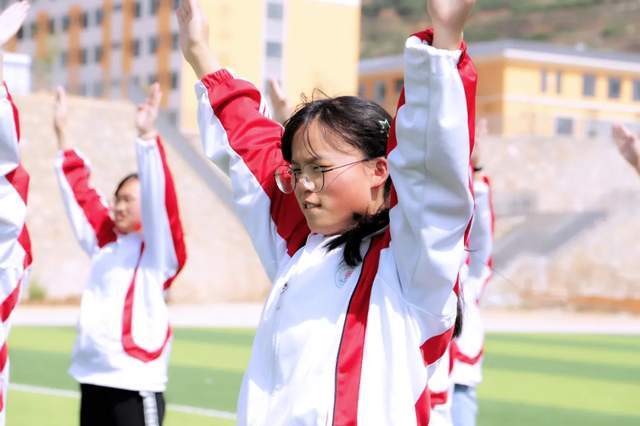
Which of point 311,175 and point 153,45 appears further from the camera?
point 153,45

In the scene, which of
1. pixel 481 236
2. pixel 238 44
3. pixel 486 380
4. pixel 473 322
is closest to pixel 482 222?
pixel 481 236

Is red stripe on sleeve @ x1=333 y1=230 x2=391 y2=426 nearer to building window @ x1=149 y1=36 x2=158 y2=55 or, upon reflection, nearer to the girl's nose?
the girl's nose

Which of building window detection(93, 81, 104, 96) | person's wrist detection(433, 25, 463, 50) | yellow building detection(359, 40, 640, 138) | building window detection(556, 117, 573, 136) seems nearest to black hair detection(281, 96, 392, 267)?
person's wrist detection(433, 25, 463, 50)

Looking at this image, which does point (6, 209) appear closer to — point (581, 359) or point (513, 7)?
point (581, 359)

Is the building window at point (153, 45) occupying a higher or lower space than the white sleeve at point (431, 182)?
lower

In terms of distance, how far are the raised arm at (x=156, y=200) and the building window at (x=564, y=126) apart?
111ft

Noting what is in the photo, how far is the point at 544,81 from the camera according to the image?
59688 millimetres

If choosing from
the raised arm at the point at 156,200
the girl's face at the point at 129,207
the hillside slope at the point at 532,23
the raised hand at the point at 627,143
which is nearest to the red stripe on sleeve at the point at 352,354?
the raised hand at the point at 627,143

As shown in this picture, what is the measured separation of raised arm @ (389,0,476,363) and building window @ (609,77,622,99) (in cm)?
6271

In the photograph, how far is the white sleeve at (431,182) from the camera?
254cm

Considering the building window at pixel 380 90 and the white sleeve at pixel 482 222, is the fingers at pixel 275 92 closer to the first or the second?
the white sleeve at pixel 482 222

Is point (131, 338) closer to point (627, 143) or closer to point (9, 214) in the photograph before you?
point (9, 214)

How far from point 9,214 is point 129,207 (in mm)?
2143

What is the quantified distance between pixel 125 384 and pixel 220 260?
22950mm
